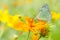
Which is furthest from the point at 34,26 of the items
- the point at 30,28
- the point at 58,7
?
the point at 58,7

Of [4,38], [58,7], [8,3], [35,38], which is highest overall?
[8,3]

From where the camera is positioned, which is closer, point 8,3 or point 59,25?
point 59,25

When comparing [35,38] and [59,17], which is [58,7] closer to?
[59,17]

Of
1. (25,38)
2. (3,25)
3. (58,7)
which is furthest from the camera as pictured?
(58,7)

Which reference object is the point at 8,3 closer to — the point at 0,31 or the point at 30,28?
the point at 0,31

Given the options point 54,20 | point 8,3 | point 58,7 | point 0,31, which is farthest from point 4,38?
point 8,3

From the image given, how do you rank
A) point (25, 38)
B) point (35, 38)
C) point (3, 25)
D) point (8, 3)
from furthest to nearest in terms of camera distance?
point (8, 3)
point (3, 25)
point (25, 38)
point (35, 38)

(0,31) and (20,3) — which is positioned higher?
(20,3)

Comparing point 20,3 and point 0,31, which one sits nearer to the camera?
point 0,31

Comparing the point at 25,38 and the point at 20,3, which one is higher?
the point at 20,3
